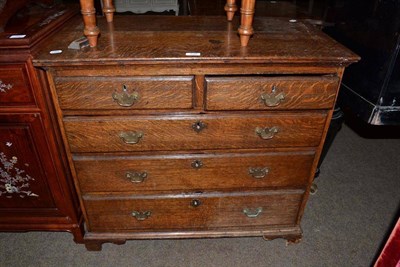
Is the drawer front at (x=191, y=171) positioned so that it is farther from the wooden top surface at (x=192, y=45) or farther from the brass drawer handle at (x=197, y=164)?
the wooden top surface at (x=192, y=45)

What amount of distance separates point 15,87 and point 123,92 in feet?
1.46

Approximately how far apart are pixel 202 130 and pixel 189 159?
165 mm

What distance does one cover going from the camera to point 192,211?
1.52 metres

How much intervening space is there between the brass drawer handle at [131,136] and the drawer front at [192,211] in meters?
0.34

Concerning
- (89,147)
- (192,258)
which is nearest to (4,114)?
(89,147)

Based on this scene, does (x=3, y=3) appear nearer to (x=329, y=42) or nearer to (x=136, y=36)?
(x=136, y=36)

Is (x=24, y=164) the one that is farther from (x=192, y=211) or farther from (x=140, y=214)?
(x=192, y=211)

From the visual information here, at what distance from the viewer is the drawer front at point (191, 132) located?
1245 mm

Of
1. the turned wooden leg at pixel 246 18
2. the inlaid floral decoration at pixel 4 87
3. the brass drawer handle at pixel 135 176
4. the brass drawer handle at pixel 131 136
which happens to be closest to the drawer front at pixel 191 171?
the brass drawer handle at pixel 135 176

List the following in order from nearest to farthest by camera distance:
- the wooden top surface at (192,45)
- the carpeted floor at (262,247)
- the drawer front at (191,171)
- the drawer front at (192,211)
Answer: the wooden top surface at (192,45) < the drawer front at (191,171) < the drawer front at (192,211) < the carpeted floor at (262,247)

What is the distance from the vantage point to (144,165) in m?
1.37

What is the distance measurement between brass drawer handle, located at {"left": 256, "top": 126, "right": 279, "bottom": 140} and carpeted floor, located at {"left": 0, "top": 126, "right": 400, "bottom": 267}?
0.73 m

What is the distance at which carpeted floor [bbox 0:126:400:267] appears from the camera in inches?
62.6

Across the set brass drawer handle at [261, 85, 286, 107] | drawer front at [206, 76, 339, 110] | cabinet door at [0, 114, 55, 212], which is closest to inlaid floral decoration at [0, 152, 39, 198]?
cabinet door at [0, 114, 55, 212]
